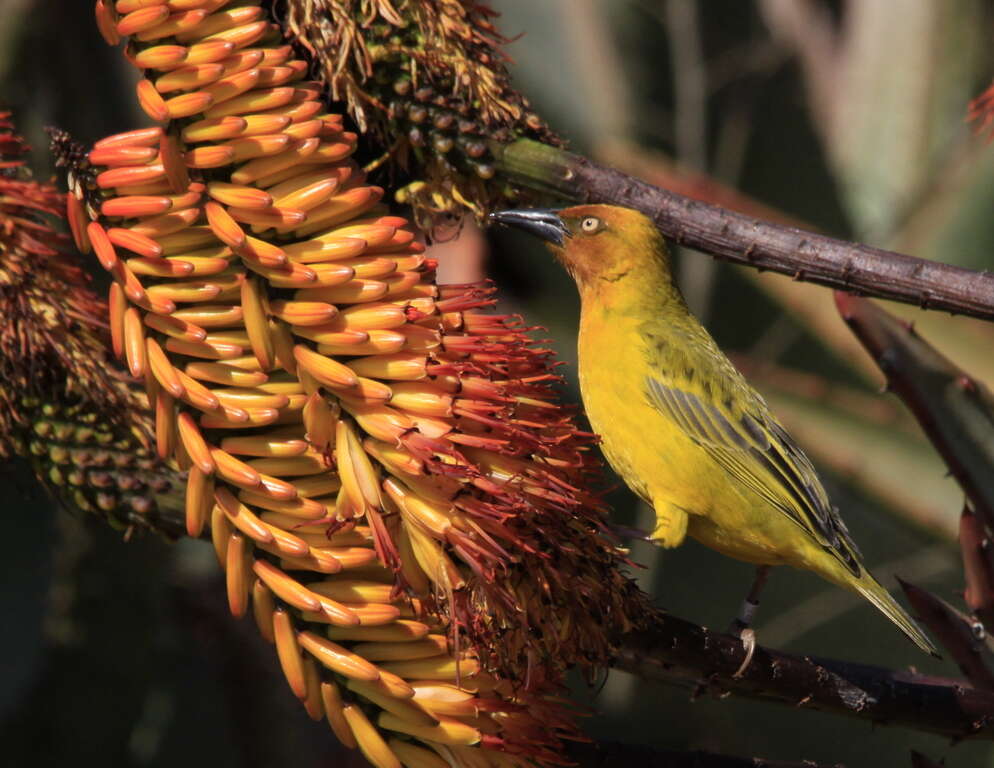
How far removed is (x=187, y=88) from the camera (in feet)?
5.89

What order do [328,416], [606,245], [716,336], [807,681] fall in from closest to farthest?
[328,416] < [807,681] < [606,245] < [716,336]

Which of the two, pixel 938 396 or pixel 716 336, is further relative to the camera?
pixel 716 336

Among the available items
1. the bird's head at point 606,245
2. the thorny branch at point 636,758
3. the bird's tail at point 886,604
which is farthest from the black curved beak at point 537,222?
the bird's tail at point 886,604

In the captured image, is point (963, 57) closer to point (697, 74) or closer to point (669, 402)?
point (697, 74)

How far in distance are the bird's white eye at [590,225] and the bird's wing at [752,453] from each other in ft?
1.25

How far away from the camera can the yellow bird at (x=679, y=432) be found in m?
3.01

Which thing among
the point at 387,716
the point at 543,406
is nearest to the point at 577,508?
the point at 543,406

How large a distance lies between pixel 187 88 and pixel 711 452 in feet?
5.57

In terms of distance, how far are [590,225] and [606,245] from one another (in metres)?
0.13

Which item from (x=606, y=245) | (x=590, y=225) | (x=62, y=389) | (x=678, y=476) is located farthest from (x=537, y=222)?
(x=62, y=389)

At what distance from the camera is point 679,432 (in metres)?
3.09

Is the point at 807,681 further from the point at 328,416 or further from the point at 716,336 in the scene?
the point at 716,336

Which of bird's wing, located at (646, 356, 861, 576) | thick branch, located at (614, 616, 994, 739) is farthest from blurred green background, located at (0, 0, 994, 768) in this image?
thick branch, located at (614, 616, 994, 739)

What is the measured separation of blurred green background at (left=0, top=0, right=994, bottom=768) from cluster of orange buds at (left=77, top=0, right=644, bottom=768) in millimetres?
2136
